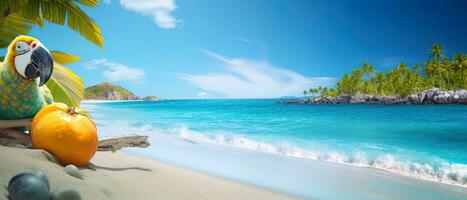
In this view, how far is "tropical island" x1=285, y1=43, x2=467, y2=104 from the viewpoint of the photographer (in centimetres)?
7727

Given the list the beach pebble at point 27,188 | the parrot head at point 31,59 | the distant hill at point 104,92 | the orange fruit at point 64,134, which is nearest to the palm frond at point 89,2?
the parrot head at point 31,59

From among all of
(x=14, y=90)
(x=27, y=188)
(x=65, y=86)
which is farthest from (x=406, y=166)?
(x=27, y=188)

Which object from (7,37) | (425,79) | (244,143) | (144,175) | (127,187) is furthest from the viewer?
(425,79)

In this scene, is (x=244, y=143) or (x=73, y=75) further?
(x=244, y=143)

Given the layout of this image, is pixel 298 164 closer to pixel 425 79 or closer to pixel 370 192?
pixel 370 192

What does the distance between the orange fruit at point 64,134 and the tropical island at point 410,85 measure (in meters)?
88.2

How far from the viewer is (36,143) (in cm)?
283

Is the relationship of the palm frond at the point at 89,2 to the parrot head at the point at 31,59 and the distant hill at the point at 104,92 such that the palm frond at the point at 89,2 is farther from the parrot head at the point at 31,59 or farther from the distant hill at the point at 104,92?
the distant hill at the point at 104,92

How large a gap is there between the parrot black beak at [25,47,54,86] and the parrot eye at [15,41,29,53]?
0.09 m

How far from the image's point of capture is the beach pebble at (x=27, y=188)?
5.41 ft

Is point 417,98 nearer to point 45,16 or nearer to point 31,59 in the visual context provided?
point 45,16

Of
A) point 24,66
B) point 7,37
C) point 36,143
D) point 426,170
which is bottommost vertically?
point 426,170

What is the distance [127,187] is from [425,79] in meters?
101

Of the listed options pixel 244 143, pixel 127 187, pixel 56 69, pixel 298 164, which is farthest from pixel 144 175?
pixel 244 143
